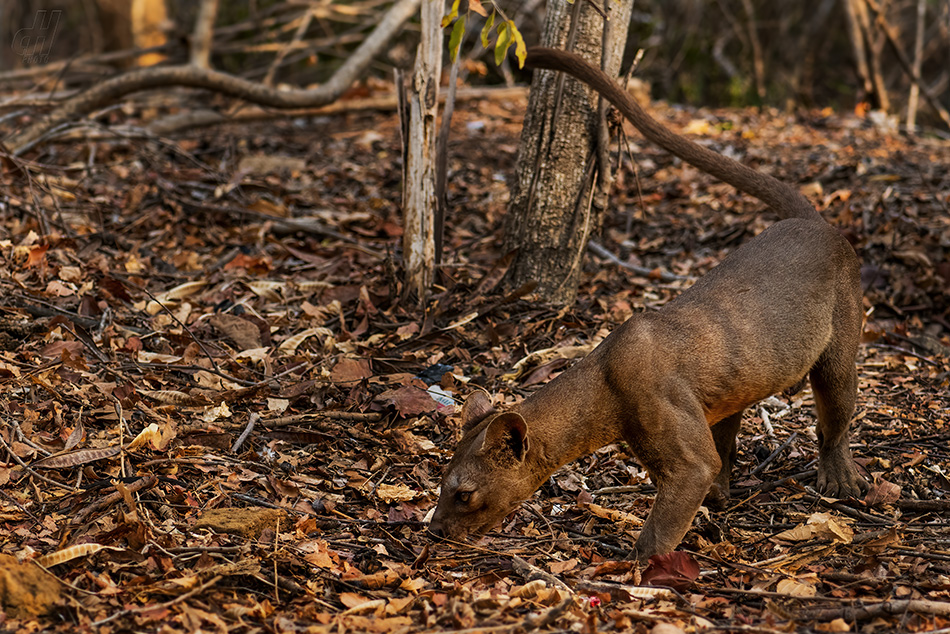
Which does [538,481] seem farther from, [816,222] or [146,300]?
[146,300]

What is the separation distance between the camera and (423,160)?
20.0ft

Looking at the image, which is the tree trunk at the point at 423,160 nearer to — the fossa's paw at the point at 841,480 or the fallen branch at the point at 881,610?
the fossa's paw at the point at 841,480

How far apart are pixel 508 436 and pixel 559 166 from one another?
2.52 metres

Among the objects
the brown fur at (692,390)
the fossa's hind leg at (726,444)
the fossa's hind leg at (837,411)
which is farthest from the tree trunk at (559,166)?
the fossa's hind leg at (837,411)

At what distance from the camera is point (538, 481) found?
4531 millimetres

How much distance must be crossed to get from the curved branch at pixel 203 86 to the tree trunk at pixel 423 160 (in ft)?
12.6

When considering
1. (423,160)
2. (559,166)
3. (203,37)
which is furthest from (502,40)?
(203,37)

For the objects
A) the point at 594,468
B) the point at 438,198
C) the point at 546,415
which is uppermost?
the point at 438,198

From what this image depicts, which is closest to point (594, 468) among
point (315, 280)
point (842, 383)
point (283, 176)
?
point (842, 383)

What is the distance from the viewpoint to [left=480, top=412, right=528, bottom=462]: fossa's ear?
13.7ft

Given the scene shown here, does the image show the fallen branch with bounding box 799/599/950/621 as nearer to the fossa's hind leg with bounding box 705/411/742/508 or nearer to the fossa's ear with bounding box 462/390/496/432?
the fossa's hind leg with bounding box 705/411/742/508

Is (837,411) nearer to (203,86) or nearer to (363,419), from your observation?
(363,419)

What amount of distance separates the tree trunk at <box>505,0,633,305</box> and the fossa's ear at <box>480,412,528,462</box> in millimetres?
2280

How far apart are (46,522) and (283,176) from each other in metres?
5.61
